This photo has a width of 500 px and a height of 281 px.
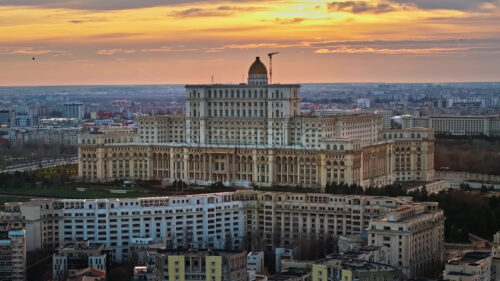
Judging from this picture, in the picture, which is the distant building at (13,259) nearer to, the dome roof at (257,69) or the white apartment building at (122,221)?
the white apartment building at (122,221)

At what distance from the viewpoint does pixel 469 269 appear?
3266 centimetres

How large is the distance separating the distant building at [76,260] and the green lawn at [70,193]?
44.8 feet

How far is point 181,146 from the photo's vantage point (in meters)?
60.2

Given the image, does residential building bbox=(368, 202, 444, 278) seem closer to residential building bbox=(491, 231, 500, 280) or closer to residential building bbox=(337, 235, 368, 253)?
residential building bbox=(337, 235, 368, 253)

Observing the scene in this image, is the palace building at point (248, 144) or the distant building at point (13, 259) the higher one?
→ the palace building at point (248, 144)

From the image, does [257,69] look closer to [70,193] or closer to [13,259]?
[70,193]

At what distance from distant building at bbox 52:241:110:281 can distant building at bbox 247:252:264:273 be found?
5.04 metres

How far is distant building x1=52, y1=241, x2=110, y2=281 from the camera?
36875 mm

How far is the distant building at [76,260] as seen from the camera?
3688 cm

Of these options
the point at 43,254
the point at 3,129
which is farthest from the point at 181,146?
the point at 3,129

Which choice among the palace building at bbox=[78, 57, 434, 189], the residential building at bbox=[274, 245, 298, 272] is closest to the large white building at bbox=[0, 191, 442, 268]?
the residential building at bbox=[274, 245, 298, 272]

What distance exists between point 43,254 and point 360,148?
2115 centimetres

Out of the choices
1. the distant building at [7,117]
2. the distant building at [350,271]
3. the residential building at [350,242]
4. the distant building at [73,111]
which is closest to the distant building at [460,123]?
the distant building at [7,117]

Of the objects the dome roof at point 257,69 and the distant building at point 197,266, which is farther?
the dome roof at point 257,69
